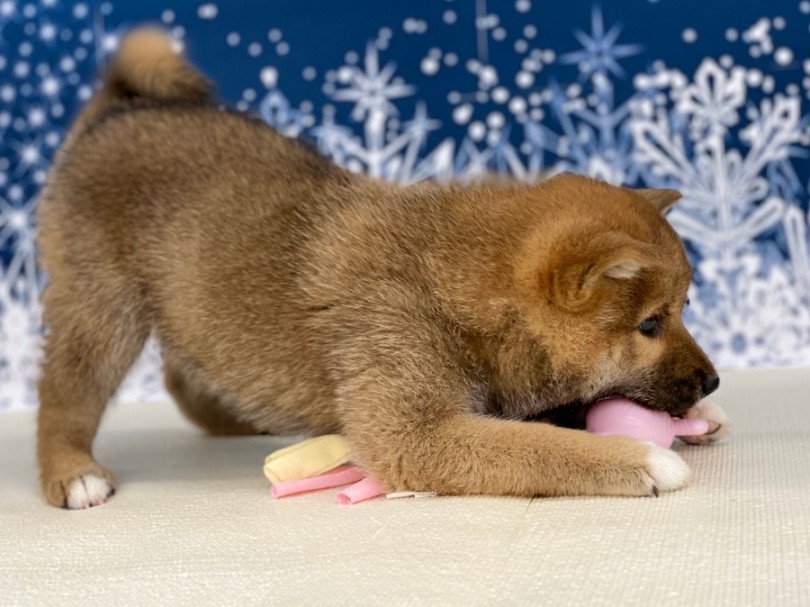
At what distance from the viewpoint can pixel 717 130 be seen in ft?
11.4

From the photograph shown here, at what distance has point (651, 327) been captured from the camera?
1.92 metres

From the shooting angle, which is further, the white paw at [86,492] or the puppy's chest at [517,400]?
the white paw at [86,492]

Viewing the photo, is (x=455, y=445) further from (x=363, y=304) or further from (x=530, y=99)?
(x=530, y=99)

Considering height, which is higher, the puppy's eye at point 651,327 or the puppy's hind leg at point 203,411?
the puppy's eye at point 651,327

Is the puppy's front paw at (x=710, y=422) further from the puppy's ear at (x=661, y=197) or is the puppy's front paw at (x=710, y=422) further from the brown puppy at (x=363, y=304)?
the puppy's ear at (x=661, y=197)

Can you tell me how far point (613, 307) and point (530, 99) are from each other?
5.96 ft

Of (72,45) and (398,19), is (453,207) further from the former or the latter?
(72,45)

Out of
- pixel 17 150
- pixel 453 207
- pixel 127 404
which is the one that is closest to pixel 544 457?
pixel 453 207

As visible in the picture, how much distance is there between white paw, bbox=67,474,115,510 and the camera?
6.97 ft

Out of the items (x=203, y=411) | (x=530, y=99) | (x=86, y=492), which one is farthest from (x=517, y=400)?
(x=530, y=99)

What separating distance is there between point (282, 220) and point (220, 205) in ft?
0.50

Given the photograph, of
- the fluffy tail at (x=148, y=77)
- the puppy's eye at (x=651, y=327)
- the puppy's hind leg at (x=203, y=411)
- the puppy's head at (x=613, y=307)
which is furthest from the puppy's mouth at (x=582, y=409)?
the fluffy tail at (x=148, y=77)

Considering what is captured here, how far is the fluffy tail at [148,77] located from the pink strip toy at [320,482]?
3.53 feet

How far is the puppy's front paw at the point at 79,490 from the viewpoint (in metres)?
2.13
